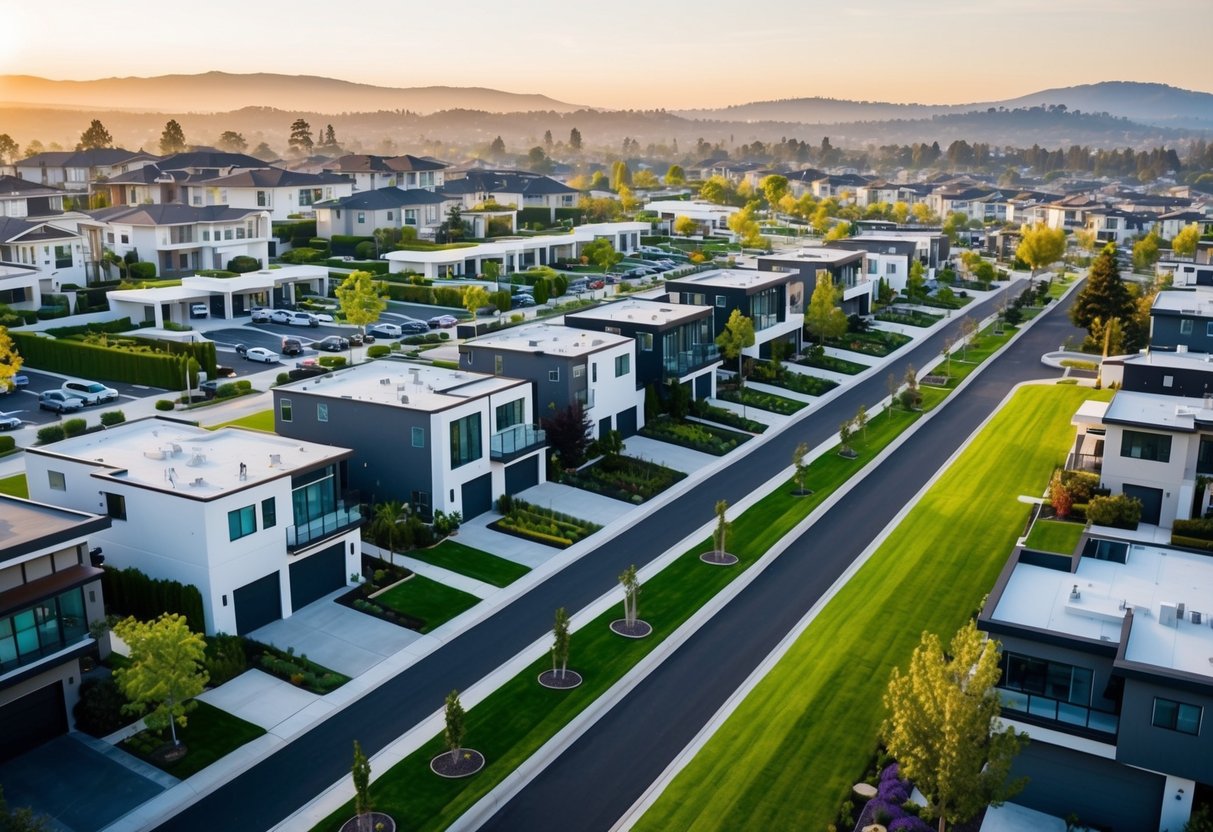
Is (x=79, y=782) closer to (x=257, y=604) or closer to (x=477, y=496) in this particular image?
(x=257, y=604)

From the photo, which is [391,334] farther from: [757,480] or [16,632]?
[16,632]

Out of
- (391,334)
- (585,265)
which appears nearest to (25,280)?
(391,334)

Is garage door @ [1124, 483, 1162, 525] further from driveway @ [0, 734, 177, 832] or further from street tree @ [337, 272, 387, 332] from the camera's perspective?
street tree @ [337, 272, 387, 332]

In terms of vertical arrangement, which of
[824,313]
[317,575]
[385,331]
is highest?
[824,313]

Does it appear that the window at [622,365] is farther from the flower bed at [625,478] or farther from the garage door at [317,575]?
the garage door at [317,575]

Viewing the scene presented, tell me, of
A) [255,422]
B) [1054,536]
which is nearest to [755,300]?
[1054,536]

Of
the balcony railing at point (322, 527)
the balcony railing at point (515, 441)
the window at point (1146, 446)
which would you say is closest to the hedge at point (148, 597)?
the balcony railing at point (322, 527)
